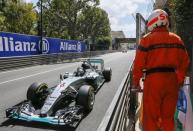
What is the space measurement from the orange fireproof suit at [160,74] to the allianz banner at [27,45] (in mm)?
17428

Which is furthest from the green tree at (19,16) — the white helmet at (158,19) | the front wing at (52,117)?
the white helmet at (158,19)

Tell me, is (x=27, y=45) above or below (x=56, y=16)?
below

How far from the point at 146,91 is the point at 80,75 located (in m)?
5.25

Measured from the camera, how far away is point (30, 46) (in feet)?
90.4

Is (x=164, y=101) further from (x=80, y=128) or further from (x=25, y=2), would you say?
(x=25, y=2)

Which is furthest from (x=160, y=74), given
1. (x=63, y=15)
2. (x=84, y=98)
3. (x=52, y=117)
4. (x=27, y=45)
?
(x=63, y=15)

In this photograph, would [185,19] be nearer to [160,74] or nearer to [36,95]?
[36,95]

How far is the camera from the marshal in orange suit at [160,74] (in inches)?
205

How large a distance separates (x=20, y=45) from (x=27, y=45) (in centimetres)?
187

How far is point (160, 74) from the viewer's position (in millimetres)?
5238

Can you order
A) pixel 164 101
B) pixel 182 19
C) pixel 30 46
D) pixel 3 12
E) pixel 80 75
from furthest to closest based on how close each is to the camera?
pixel 3 12 < pixel 30 46 < pixel 182 19 < pixel 80 75 < pixel 164 101

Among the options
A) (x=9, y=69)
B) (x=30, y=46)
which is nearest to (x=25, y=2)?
(x=30, y=46)

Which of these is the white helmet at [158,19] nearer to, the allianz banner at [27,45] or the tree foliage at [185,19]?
the tree foliage at [185,19]

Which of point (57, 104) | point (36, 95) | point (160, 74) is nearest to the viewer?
point (160, 74)
